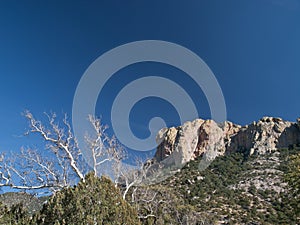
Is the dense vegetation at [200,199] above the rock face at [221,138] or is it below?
below

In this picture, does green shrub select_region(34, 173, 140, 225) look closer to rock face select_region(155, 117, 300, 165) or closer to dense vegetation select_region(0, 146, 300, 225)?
dense vegetation select_region(0, 146, 300, 225)

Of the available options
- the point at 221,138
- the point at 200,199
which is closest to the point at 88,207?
the point at 200,199

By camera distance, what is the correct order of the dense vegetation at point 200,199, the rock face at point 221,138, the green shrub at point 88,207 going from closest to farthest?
the green shrub at point 88,207 → the dense vegetation at point 200,199 → the rock face at point 221,138

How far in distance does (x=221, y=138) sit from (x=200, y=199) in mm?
43241

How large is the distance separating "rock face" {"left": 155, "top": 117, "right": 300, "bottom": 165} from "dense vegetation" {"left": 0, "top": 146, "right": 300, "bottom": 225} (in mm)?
5484

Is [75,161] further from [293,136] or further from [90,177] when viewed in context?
[293,136]

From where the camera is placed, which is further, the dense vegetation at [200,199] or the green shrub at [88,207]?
the dense vegetation at [200,199]

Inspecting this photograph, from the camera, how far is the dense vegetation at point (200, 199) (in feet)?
29.8

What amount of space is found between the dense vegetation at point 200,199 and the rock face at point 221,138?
548 cm

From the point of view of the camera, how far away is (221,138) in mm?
85250

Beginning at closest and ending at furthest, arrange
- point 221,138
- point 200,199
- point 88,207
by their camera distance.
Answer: point 88,207
point 200,199
point 221,138

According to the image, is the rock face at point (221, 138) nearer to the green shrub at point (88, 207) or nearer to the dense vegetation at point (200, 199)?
the dense vegetation at point (200, 199)

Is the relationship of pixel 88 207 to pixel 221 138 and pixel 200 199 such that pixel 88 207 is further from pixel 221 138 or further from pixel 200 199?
pixel 221 138

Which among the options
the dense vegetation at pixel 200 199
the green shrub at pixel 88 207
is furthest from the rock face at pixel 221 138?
the green shrub at pixel 88 207
